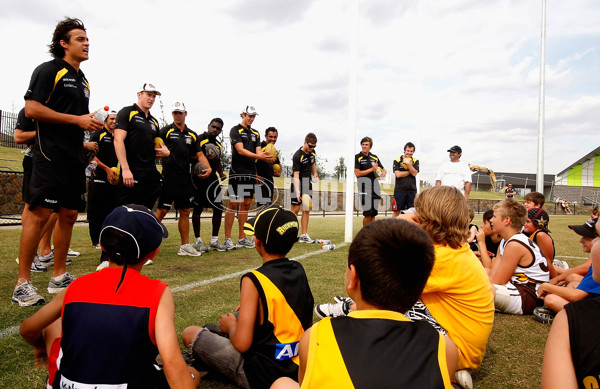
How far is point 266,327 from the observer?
6.66 ft

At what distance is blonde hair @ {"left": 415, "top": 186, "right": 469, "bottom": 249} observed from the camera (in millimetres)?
2243

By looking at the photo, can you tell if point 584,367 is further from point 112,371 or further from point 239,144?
point 239,144

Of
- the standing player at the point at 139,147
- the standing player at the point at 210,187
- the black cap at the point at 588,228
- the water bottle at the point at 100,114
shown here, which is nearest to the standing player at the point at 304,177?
the standing player at the point at 210,187

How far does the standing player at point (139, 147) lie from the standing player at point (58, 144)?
1305 millimetres

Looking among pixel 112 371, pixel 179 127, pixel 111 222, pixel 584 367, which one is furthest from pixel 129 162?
pixel 584 367

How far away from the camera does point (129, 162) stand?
17.5 feet

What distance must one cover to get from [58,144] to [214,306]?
2.17 meters

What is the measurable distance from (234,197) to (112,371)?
5.82 meters

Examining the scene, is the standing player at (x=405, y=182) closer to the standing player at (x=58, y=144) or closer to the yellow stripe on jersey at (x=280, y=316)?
the standing player at (x=58, y=144)

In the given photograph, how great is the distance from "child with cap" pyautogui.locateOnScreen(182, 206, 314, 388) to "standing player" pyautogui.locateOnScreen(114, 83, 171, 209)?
3564mm

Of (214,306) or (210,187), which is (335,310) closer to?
(214,306)

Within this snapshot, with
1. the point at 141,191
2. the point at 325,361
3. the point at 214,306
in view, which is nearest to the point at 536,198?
the point at 214,306

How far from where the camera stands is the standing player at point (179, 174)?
249 inches

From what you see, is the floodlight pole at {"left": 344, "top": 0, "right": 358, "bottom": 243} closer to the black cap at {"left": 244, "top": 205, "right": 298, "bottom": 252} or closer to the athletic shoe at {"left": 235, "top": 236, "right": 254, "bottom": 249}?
the athletic shoe at {"left": 235, "top": 236, "right": 254, "bottom": 249}
